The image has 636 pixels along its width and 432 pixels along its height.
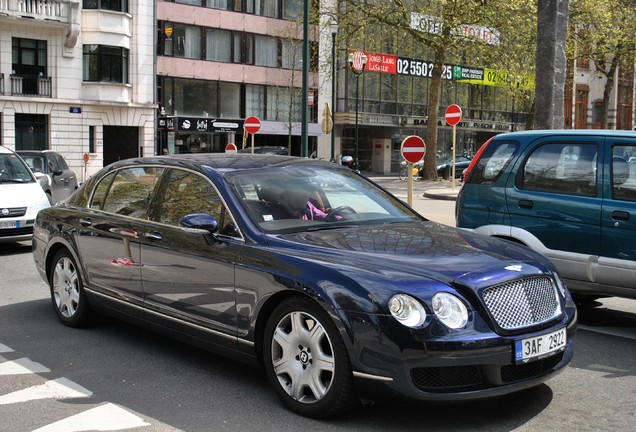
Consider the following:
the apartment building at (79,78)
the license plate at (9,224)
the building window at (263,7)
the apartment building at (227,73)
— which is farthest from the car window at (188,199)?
the building window at (263,7)

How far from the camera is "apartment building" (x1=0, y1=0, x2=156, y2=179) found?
37.9 meters

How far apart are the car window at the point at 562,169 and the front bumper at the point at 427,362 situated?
3235 mm

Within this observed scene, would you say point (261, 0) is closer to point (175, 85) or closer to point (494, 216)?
point (175, 85)

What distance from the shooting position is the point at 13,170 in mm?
12891

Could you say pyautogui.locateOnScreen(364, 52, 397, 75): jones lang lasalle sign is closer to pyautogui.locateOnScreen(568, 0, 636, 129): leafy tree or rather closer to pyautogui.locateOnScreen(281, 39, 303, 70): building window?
pyautogui.locateOnScreen(281, 39, 303, 70): building window

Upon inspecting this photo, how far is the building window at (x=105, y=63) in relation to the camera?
132 ft

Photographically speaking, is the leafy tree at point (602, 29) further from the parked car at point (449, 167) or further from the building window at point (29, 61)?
the building window at point (29, 61)

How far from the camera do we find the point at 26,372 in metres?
5.47

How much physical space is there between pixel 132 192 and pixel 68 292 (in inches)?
49.4

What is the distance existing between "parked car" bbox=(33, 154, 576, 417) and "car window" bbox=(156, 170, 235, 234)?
1 centimetres

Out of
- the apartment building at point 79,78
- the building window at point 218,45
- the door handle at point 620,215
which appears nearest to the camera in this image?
the door handle at point 620,215

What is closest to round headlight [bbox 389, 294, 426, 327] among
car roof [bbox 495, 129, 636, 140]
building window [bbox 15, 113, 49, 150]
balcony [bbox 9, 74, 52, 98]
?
car roof [bbox 495, 129, 636, 140]

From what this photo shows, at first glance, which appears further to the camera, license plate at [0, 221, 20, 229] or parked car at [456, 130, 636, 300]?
license plate at [0, 221, 20, 229]

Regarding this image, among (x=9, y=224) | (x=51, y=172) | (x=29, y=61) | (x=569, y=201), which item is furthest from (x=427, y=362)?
(x=29, y=61)
